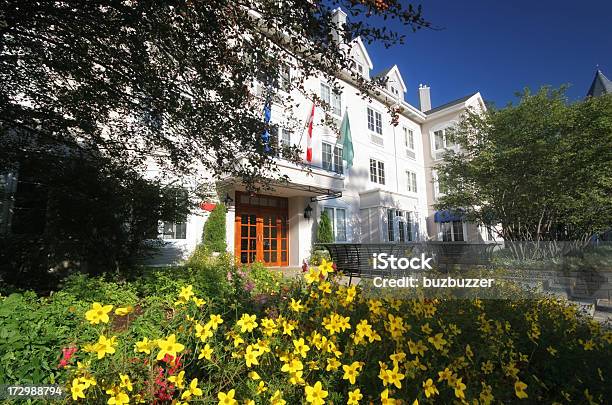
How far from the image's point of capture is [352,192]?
14477 millimetres

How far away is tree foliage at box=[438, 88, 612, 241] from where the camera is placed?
8.07 metres

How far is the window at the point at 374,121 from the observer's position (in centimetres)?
1652

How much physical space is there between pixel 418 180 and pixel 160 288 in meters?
18.2

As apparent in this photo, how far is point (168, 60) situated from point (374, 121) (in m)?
14.9

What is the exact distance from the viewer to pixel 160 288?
162 inches

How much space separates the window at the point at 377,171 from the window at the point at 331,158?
2556 mm

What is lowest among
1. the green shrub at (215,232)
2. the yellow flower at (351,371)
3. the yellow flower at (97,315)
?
the yellow flower at (351,371)

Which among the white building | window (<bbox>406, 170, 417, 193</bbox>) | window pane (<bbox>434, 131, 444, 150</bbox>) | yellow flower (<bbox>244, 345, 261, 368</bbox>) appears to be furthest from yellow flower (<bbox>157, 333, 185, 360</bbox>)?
window pane (<bbox>434, 131, 444, 150</bbox>)

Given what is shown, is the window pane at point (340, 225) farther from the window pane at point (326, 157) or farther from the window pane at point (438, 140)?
the window pane at point (438, 140)

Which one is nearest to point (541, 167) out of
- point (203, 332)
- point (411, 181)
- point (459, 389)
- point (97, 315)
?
point (459, 389)

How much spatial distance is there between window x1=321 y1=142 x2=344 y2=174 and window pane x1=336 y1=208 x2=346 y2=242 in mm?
1913

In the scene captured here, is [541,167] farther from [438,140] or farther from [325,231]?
[438,140]

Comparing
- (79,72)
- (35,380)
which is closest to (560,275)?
(35,380)

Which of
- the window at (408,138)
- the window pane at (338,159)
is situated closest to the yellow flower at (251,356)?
the window pane at (338,159)
